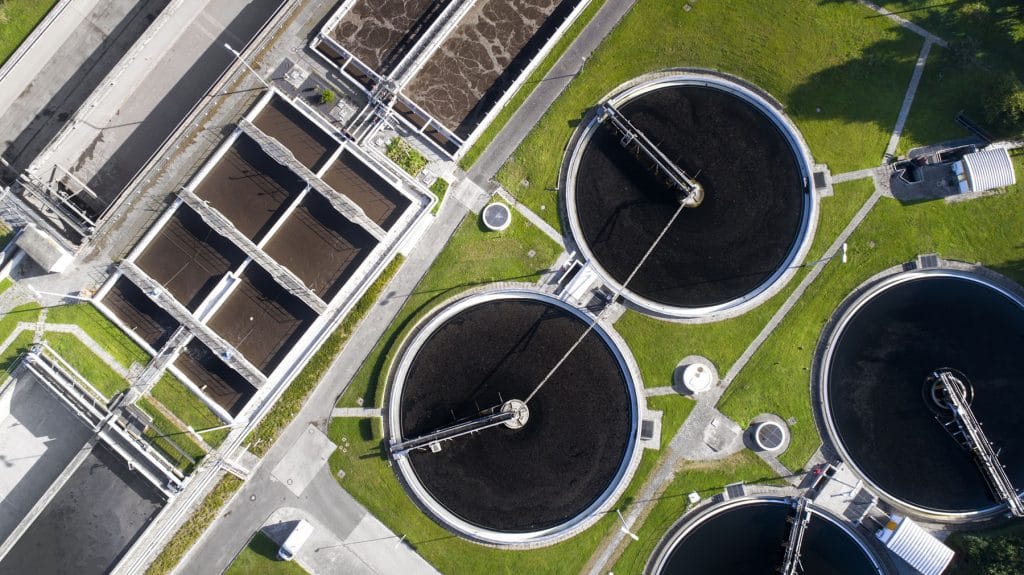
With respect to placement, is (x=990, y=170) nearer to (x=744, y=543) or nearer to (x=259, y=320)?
(x=744, y=543)

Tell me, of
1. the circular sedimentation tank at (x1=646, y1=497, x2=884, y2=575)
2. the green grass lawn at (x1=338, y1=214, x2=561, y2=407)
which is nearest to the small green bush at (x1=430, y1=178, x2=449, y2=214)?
the green grass lawn at (x1=338, y1=214, x2=561, y2=407)

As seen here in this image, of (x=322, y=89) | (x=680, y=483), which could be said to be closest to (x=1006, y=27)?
(x=680, y=483)

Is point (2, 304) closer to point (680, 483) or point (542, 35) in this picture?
point (542, 35)

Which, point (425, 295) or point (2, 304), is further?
point (425, 295)

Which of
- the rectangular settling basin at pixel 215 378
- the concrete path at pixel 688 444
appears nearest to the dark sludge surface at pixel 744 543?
the concrete path at pixel 688 444

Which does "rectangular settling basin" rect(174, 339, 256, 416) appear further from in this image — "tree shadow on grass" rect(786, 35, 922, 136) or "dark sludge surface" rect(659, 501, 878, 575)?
"tree shadow on grass" rect(786, 35, 922, 136)

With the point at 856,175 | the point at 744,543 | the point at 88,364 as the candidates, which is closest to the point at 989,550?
the point at 744,543

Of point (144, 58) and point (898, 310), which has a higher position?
point (898, 310)
